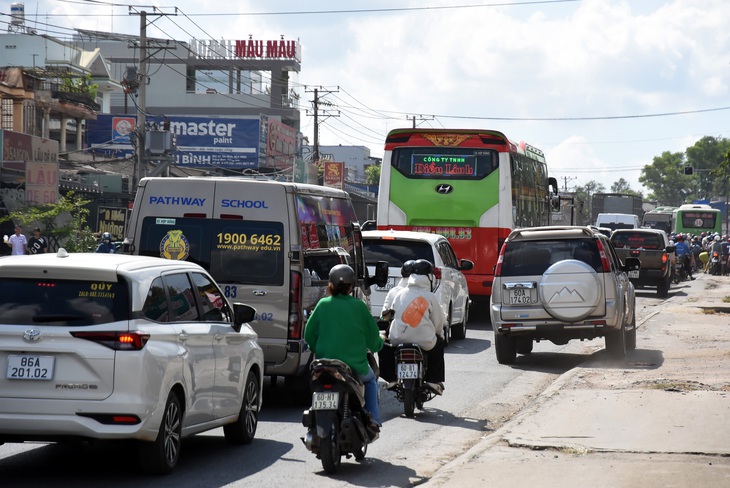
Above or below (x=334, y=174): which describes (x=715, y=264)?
below

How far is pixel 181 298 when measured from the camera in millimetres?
9078

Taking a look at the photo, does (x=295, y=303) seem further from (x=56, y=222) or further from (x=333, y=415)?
(x=56, y=222)

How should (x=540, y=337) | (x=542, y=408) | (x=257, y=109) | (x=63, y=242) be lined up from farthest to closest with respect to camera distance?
(x=257, y=109), (x=63, y=242), (x=540, y=337), (x=542, y=408)

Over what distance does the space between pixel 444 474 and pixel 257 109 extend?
8997 cm

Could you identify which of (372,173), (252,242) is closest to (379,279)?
(252,242)

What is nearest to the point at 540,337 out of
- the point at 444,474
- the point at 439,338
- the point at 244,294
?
the point at 439,338

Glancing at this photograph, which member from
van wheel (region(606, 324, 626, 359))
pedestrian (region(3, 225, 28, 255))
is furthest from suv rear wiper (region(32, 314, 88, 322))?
pedestrian (region(3, 225, 28, 255))

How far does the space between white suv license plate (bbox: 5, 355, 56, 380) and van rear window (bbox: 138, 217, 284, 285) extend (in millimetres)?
4136

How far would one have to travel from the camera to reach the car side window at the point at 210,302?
955 cm

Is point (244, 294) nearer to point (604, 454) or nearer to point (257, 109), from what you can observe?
point (604, 454)

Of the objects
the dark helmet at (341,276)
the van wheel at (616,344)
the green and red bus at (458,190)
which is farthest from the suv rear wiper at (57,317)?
the green and red bus at (458,190)

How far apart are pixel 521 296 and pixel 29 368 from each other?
10.0 m

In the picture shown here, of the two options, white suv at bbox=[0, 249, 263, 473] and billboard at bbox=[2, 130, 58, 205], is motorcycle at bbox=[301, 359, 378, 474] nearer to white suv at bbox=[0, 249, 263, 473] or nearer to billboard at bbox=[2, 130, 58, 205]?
white suv at bbox=[0, 249, 263, 473]

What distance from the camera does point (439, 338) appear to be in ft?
40.4
